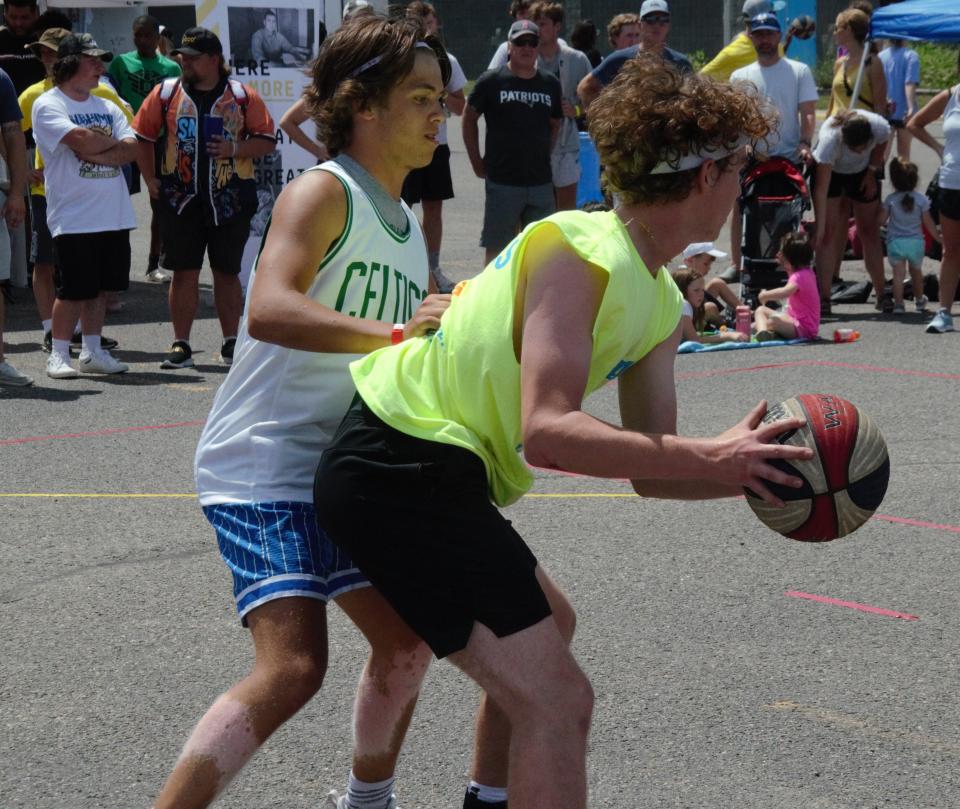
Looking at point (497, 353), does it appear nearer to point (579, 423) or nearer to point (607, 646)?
point (579, 423)

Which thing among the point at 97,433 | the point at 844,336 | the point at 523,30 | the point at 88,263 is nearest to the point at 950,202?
the point at 844,336

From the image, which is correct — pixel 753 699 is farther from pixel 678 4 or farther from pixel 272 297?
pixel 678 4

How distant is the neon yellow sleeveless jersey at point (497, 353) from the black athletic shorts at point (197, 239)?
6793 mm

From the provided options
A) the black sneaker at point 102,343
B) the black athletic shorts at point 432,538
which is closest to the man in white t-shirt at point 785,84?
the black sneaker at point 102,343

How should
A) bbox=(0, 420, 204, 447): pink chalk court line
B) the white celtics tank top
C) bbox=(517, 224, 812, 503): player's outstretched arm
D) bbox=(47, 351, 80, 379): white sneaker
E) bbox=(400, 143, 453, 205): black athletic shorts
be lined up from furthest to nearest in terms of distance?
bbox=(400, 143, 453, 205): black athletic shorts
bbox=(47, 351, 80, 379): white sneaker
bbox=(0, 420, 204, 447): pink chalk court line
the white celtics tank top
bbox=(517, 224, 812, 503): player's outstretched arm

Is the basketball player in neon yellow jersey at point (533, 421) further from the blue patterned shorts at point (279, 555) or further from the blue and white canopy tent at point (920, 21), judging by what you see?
the blue and white canopy tent at point (920, 21)

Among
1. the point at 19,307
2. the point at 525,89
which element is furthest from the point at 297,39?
the point at 19,307

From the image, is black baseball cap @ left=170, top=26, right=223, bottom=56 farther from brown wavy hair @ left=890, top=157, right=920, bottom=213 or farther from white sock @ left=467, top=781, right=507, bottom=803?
white sock @ left=467, top=781, right=507, bottom=803

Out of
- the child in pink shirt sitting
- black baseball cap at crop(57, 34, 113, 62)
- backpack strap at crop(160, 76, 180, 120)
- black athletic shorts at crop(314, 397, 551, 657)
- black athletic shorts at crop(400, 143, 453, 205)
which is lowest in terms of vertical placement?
the child in pink shirt sitting

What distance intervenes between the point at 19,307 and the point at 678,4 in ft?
99.7

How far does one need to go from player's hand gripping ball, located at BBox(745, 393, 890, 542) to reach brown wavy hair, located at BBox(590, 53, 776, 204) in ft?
1.57

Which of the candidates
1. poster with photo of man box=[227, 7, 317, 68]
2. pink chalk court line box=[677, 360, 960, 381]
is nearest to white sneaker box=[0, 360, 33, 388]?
poster with photo of man box=[227, 7, 317, 68]

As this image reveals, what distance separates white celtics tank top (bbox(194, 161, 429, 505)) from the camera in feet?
10.5

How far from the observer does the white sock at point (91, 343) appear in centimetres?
964
